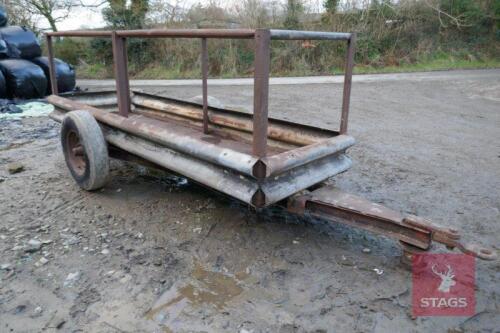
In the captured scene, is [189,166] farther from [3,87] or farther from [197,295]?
[3,87]

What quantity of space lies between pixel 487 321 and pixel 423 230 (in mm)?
570

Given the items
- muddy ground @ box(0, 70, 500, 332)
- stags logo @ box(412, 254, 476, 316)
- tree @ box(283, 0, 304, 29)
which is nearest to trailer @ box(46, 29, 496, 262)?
stags logo @ box(412, 254, 476, 316)

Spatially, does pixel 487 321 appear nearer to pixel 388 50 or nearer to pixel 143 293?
pixel 143 293

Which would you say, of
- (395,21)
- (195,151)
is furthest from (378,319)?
(395,21)

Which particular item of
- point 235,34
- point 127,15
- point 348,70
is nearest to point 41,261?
point 235,34

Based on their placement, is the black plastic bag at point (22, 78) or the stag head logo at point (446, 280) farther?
the black plastic bag at point (22, 78)

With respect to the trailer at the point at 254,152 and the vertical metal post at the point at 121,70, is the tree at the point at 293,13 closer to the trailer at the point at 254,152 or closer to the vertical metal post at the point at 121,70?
the trailer at the point at 254,152

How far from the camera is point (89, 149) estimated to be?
10.7ft

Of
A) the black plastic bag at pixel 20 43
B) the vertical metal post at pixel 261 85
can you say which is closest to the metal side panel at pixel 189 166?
the vertical metal post at pixel 261 85

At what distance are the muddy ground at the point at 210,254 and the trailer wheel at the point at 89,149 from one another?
17cm

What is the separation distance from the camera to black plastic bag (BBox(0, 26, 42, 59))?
7.82m

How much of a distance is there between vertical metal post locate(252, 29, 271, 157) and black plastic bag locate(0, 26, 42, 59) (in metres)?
7.54

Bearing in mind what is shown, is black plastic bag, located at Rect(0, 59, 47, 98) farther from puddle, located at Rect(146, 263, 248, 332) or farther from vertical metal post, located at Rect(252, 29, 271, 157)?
vertical metal post, located at Rect(252, 29, 271, 157)

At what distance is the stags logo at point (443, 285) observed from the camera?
2.21 meters
